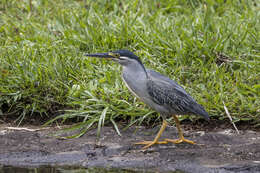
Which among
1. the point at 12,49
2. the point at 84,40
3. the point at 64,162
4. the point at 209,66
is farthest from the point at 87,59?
the point at 64,162

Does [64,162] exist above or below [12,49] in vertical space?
below

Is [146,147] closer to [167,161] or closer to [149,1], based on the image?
[167,161]

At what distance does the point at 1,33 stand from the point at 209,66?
2953 millimetres

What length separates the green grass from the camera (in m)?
5.00

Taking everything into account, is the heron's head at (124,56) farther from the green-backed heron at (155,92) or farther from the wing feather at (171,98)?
the wing feather at (171,98)

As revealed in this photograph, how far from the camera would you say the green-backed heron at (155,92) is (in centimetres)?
428

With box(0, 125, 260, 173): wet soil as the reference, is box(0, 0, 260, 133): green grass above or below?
above

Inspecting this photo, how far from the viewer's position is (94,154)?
4.21 meters

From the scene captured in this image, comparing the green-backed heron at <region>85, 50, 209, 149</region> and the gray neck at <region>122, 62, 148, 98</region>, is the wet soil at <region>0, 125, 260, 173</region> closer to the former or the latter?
the green-backed heron at <region>85, 50, 209, 149</region>

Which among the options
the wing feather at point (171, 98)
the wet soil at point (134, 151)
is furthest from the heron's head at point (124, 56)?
the wet soil at point (134, 151)

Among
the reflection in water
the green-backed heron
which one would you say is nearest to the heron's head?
the green-backed heron

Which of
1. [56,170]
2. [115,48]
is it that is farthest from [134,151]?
[115,48]

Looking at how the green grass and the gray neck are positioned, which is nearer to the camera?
the gray neck

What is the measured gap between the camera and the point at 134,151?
425cm
